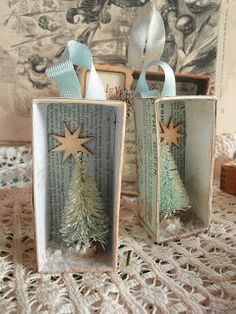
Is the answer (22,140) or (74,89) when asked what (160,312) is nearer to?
(74,89)

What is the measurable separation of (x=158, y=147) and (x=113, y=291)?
19 centimetres

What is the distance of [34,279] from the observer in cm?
39

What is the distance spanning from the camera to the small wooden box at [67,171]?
395mm

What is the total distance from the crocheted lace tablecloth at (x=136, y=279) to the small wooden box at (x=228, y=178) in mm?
104

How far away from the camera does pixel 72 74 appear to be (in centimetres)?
40

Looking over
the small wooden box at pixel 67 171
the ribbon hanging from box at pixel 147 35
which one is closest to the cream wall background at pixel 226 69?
the ribbon hanging from box at pixel 147 35

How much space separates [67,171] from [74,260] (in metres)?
0.12

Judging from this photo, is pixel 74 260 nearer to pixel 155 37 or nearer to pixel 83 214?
pixel 83 214

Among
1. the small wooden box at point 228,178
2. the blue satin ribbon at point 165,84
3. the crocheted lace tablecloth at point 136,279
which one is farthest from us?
the small wooden box at point 228,178

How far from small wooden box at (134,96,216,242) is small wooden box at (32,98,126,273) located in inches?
2.2

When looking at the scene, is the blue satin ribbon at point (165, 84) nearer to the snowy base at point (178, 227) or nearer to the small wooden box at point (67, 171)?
Answer: the small wooden box at point (67, 171)

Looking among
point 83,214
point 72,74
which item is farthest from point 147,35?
point 83,214

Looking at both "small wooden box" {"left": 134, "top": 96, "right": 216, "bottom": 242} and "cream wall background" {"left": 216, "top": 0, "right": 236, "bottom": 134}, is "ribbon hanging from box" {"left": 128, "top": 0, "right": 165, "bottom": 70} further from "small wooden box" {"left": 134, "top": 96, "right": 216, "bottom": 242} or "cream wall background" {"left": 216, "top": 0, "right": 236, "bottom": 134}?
"cream wall background" {"left": 216, "top": 0, "right": 236, "bottom": 134}

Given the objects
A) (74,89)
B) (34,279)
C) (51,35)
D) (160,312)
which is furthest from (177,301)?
(51,35)
